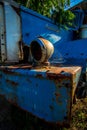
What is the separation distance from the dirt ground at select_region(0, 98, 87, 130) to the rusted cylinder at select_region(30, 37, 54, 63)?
861 millimetres

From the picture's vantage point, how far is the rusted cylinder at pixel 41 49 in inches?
96.3

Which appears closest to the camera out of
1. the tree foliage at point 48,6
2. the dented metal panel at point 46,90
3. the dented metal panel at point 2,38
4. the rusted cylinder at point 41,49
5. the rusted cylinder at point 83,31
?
the dented metal panel at point 46,90

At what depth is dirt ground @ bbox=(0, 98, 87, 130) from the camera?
2.54 m

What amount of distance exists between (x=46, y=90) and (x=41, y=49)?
1.88 feet

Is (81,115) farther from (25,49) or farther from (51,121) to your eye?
(25,49)

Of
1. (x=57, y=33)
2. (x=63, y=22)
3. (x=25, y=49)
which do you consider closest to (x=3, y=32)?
(x=25, y=49)

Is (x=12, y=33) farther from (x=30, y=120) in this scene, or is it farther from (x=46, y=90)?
(x=46, y=90)

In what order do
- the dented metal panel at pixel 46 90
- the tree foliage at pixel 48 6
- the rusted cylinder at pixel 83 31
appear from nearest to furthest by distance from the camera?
1. the dented metal panel at pixel 46 90
2. the rusted cylinder at pixel 83 31
3. the tree foliage at pixel 48 6

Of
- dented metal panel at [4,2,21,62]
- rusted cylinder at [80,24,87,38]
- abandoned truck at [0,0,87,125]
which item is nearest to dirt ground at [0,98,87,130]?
abandoned truck at [0,0,87,125]

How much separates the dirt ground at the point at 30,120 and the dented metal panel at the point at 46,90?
1.12 ft

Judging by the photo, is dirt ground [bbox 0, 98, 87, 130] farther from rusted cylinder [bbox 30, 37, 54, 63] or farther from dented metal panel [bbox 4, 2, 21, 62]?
dented metal panel [bbox 4, 2, 21, 62]

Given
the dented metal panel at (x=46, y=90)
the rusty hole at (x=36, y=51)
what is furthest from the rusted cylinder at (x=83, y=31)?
the dented metal panel at (x=46, y=90)

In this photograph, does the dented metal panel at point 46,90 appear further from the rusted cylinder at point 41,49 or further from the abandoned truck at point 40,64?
the rusted cylinder at point 41,49

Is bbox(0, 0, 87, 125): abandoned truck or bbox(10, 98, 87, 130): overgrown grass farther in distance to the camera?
bbox(10, 98, 87, 130): overgrown grass
